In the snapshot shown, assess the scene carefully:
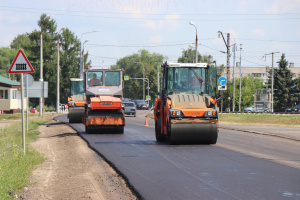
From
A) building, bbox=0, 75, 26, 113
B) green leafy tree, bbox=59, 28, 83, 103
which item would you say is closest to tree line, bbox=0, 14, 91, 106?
green leafy tree, bbox=59, 28, 83, 103

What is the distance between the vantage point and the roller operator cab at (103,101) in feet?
76.3

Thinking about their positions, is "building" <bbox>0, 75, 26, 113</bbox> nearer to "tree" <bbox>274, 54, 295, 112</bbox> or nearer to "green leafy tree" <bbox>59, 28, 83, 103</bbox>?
"green leafy tree" <bbox>59, 28, 83, 103</bbox>

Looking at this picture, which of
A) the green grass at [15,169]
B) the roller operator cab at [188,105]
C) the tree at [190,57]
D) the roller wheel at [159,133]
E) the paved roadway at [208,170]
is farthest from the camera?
the tree at [190,57]

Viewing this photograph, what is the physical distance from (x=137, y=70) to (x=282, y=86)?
77953mm

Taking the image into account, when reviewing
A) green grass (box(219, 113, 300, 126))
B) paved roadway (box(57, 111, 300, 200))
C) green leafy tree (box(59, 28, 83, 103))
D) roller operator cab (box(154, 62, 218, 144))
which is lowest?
green grass (box(219, 113, 300, 126))

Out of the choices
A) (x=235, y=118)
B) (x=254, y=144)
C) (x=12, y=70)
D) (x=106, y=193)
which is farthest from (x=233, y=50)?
(x=106, y=193)

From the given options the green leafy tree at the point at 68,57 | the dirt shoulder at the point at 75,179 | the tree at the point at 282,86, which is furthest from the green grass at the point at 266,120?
the green leafy tree at the point at 68,57

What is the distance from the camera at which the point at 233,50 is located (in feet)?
225

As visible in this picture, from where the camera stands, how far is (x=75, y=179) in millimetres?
10648

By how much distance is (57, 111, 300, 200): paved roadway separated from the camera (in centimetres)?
884

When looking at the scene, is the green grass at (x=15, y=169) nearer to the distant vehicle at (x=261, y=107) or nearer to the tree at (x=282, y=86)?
the distant vehicle at (x=261, y=107)

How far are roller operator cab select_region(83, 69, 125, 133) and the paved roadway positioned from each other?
530 cm

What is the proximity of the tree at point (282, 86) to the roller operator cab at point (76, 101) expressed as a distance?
58.7 meters

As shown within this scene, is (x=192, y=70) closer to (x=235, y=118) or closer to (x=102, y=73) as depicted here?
(x=102, y=73)
